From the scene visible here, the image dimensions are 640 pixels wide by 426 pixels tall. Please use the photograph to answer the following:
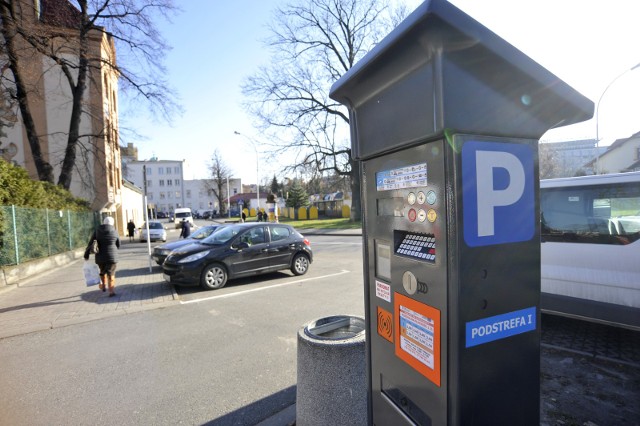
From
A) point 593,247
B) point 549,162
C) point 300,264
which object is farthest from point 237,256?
point 549,162

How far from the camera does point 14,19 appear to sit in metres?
13.4

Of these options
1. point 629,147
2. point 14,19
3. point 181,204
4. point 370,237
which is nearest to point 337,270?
point 370,237

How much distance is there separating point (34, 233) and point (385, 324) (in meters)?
12.1

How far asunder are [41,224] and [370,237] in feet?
41.6

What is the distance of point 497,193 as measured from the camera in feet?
4.62

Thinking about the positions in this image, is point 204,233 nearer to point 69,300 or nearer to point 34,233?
point 69,300

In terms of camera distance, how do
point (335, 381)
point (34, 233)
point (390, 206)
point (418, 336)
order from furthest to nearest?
point (34, 233), point (335, 381), point (390, 206), point (418, 336)

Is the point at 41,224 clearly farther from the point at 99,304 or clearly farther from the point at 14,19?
the point at 14,19

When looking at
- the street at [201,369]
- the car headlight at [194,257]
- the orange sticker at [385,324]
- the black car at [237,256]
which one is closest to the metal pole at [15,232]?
the black car at [237,256]

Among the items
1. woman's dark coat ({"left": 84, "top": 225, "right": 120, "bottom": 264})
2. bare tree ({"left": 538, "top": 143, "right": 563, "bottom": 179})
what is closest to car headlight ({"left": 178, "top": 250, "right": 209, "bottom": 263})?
woman's dark coat ({"left": 84, "top": 225, "right": 120, "bottom": 264})

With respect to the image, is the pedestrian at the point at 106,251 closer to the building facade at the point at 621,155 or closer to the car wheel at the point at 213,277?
the car wheel at the point at 213,277

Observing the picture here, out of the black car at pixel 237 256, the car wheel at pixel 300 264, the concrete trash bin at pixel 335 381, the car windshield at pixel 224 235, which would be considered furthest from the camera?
the car wheel at pixel 300 264

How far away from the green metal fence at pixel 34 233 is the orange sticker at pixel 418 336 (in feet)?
33.8

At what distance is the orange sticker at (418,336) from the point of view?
145 cm
